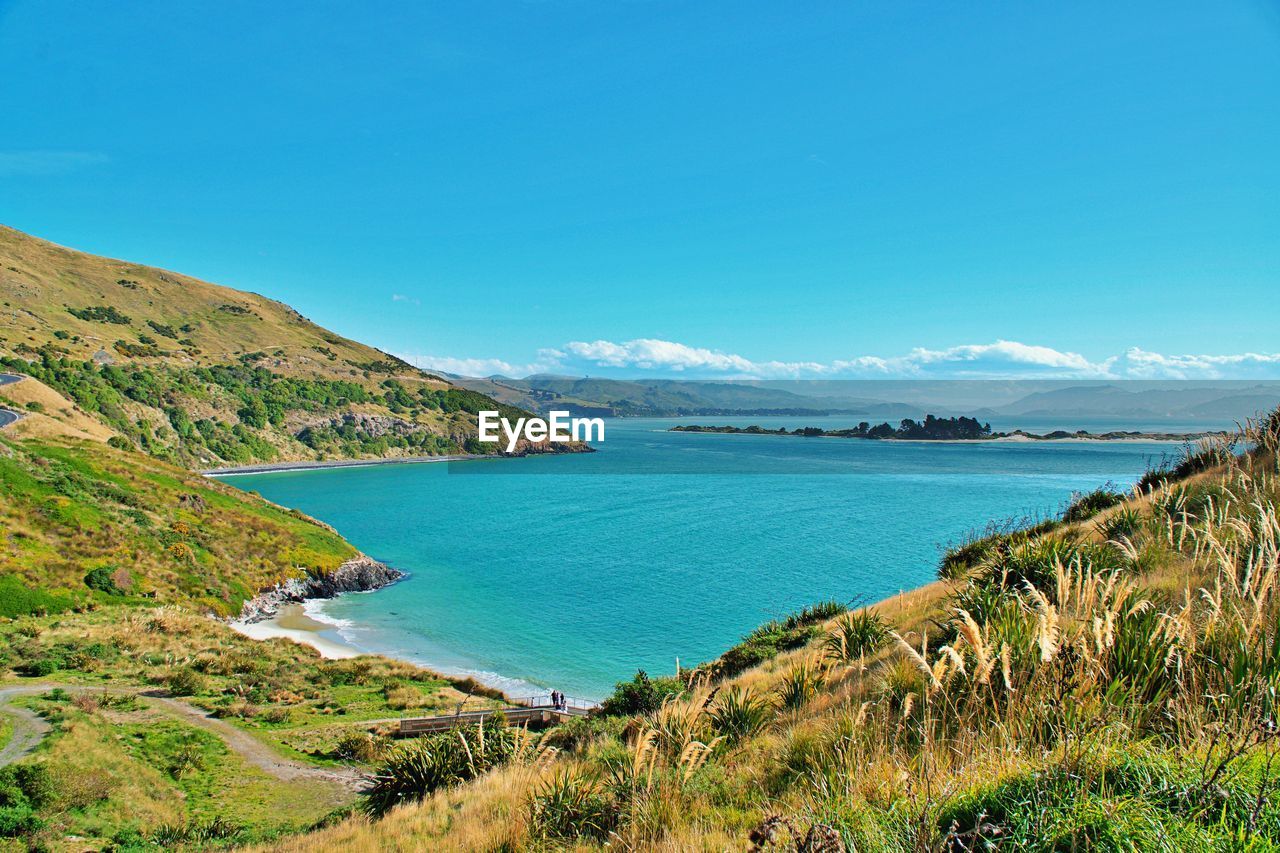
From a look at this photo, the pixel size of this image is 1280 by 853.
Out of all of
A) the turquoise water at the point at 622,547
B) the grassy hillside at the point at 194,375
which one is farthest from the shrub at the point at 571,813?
the grassy hillside at the point at 194,375

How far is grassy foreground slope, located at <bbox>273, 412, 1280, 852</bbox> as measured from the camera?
9.27ft

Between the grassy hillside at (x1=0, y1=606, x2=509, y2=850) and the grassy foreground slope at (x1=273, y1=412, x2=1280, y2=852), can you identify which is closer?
the grassy foreground slope at (x1=273, y1=412, x2=1280, y2=852)

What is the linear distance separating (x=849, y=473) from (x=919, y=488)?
22.4m

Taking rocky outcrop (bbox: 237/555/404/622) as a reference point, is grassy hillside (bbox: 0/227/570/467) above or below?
above

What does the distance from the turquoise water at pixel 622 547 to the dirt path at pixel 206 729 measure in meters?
12.4

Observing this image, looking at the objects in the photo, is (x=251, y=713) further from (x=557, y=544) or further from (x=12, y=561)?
(x=557, y=544)

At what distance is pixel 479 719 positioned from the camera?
62.0 feet

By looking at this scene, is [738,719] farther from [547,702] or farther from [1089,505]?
[547,702]

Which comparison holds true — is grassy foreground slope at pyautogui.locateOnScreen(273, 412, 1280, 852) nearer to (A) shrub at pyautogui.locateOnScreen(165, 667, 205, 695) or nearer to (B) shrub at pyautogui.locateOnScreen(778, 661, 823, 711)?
(B) shrub at pyautogui.locateOnScreen(778, 661, 823, 711)

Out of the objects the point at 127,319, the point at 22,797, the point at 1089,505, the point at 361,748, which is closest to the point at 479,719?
the point at 361,748

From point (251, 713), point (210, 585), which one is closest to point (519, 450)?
point (210, 585)

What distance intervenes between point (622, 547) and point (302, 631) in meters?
28.0

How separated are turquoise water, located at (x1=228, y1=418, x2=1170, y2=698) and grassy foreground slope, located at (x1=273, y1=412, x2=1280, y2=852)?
74.6 feet

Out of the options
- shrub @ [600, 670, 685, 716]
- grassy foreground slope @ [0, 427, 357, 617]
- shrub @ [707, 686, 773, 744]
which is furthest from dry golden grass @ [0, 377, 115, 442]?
shrub @ [707, 686, 773, 744]
